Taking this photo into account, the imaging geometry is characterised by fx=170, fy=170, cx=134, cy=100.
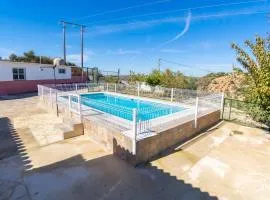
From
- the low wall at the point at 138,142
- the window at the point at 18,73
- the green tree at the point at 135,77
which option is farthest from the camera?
the green tree at the point at 135,77

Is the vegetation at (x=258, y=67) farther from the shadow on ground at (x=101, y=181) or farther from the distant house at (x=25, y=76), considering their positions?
the distant house at (x=25, y=76)

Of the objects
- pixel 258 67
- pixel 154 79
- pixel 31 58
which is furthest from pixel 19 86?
pixel 258 67

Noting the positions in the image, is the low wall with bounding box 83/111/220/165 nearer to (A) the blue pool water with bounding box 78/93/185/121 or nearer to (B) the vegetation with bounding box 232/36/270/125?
(A) the blue pool water with bounding box 78/93/185/121

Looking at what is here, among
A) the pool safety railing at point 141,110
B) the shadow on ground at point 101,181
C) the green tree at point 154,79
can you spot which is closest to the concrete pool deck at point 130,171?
the shadow on ground at point 101,181

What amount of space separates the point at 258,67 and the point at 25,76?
63.2 ft

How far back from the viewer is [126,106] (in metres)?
12.8

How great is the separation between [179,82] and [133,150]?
11.8m

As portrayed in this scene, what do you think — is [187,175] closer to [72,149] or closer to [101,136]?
[101,136]

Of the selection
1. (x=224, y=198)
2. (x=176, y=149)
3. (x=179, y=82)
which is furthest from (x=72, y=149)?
(x=179, y=82)

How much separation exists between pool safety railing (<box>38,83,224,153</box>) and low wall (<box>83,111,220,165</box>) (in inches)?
7.8

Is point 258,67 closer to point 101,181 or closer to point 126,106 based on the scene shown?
point 101,181

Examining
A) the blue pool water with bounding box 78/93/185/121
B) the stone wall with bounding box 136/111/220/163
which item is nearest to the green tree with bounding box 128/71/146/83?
the blue pool water with bounding box 78/93/185/121

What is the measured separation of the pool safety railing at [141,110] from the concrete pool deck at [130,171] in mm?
868

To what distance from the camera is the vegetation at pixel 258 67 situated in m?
5.71
